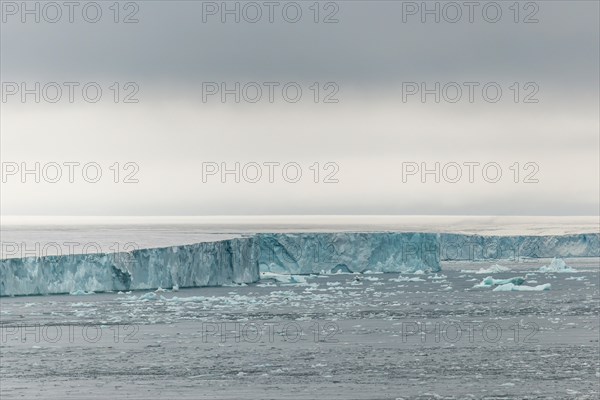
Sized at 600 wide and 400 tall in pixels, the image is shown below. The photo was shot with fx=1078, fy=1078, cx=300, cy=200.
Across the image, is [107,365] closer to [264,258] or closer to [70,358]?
[70,358]

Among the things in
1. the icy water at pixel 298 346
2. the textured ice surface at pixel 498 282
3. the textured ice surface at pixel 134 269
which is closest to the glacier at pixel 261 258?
the textured ice surface at pixel 134 269

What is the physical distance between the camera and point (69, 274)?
2759 centimetres

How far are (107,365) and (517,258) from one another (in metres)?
53.1

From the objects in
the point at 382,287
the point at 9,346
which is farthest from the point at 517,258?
the point at 9,346

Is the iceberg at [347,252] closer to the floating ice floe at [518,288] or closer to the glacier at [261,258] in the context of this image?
the glacier at [261,258]

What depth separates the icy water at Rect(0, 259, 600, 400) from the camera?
1277 cm

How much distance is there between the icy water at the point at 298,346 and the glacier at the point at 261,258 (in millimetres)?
872

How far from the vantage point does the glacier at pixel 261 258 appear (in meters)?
27.3

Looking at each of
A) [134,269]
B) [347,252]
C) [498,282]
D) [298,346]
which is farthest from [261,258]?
[298,346]

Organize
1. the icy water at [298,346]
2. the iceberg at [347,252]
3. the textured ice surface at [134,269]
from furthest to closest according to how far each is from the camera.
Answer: the iceberg at [347,252] → the textured ice surface at [134,269] → the icy water at [298,346]

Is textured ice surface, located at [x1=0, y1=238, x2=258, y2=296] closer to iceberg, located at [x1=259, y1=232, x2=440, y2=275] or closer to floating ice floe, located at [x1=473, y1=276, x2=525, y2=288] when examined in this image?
iceberg, located at [x1=259, y1=232, x2=440, y2=275]

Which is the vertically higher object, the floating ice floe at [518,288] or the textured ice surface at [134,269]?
the textured ice surface at [134,269]

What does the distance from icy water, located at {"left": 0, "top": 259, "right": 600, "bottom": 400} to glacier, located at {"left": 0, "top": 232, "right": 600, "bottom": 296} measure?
87 centimetres

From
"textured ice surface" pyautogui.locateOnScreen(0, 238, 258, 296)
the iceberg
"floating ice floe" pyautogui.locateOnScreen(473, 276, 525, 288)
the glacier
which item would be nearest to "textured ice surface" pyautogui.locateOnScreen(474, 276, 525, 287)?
"floating ice floe" pyautogui.locateOnScreen(473, 276, 525, 288)
